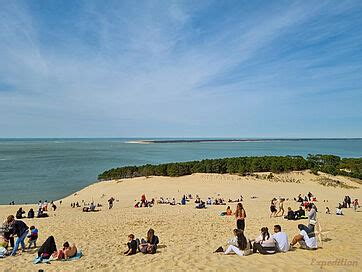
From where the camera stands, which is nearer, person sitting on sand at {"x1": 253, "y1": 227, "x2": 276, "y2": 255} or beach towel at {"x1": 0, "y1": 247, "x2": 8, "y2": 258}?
person sitting on sand at {"x1": 253, "y1": 227, "x2": 276, "y2": 255}

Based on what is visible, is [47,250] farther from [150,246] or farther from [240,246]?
[240,246]

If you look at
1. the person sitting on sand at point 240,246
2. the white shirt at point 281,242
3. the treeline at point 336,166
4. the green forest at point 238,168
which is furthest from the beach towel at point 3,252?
the treeline at point 336,166

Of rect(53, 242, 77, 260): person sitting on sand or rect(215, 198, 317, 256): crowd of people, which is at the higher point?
rect(215, 198, 317, 256): crowd of people

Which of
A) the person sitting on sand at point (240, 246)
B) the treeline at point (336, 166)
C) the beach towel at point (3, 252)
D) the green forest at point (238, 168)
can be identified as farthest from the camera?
the green forest at point (238, 168)

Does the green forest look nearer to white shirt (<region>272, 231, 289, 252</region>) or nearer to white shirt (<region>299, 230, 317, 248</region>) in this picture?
white shirt (<region>299, 230, 317, 248</region>)

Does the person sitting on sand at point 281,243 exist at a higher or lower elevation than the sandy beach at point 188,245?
higher

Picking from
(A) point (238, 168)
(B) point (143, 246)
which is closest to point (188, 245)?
(B) point (143, 246)

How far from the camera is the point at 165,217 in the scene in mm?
18031

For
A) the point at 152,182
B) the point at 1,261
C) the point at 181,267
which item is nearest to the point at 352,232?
the point at 181,267

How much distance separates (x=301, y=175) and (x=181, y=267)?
36333 millimetres

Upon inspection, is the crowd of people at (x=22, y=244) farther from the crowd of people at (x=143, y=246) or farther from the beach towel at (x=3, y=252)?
the crowd of people at (x=143, y=246)

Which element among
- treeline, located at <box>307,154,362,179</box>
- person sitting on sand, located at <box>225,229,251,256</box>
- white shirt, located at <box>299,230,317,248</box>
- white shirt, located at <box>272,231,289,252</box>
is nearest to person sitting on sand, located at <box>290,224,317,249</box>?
white shirt, located at <box>299,230,317,248</box>

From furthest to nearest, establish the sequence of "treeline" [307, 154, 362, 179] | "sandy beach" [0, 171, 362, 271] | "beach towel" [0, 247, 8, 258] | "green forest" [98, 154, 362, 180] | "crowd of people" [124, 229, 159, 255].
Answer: "green forest" [98, 154, 362, 180]
"treeline" [307, 154, 362, 179]
"crowd of people" [124, 229, 159, 255]
"beach towel" [0, 247, 8, 258]
"sandy beach" [0, 171, 362, 271]

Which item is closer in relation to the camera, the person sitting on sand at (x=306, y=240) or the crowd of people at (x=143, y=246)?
the person sitting on sand at (x=306, y=240)
